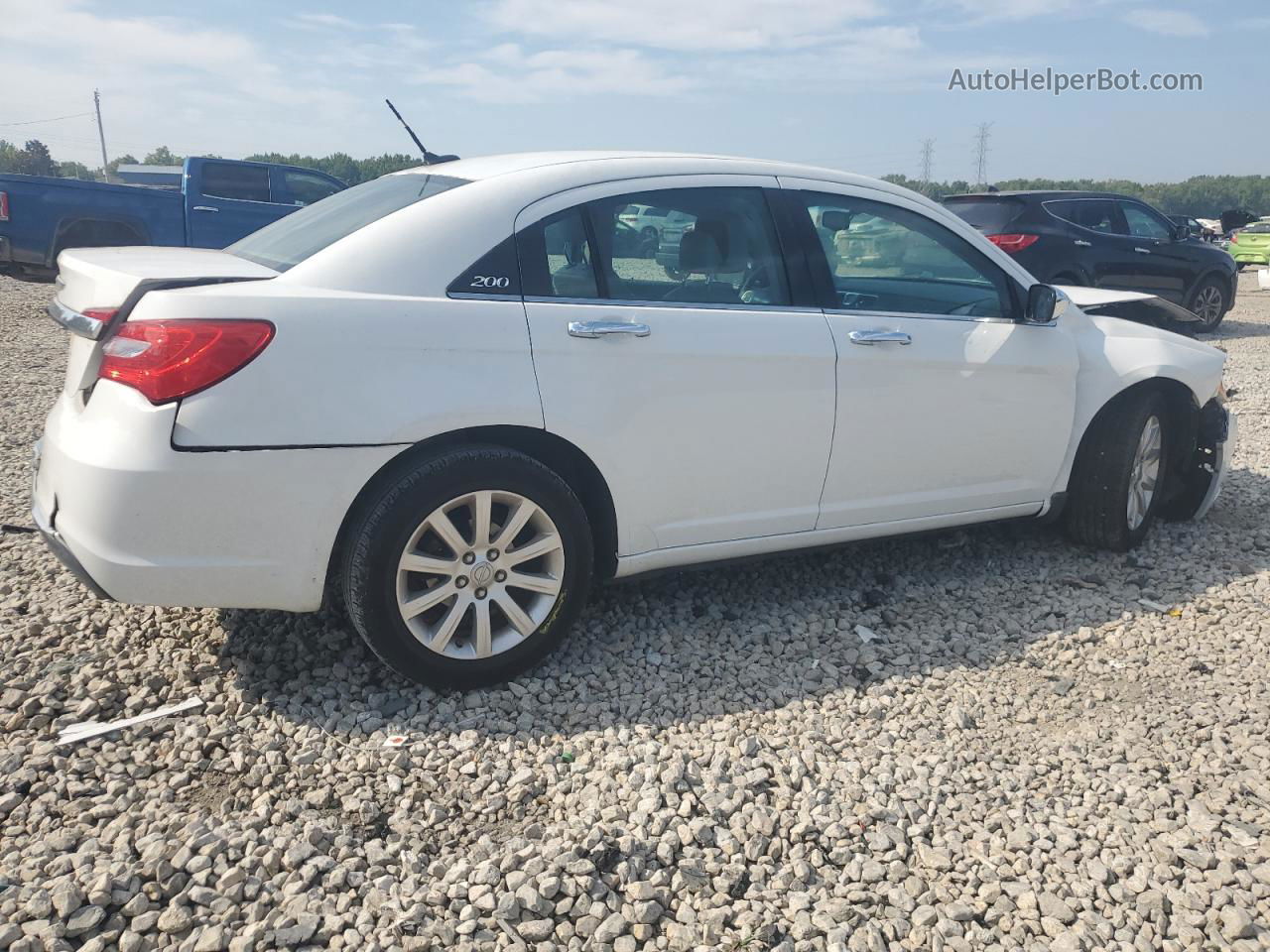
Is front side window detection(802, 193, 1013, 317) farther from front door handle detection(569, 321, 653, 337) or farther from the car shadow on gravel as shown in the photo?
the car shadow on gravel

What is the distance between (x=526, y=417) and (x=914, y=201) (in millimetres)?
2048

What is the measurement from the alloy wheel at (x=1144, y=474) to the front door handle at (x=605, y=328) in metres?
2.65

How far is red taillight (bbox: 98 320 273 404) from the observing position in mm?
2799

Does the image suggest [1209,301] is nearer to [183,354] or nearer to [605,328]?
[605,328]

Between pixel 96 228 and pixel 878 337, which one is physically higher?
pixel 96 228

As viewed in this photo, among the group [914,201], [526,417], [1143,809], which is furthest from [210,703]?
[914,201]

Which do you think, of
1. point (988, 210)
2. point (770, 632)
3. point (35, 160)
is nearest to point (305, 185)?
point (988, 210)

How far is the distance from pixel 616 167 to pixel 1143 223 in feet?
37.6

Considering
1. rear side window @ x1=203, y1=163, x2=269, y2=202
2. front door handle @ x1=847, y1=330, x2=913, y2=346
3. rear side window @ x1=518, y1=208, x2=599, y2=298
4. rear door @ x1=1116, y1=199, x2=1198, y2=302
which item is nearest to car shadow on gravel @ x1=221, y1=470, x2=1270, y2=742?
front door handle @ x1=847, y1=330, x2=913, y2=346

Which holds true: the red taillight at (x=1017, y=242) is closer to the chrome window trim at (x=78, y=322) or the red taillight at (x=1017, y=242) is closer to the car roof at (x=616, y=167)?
the car roof at (x=616, y=167)

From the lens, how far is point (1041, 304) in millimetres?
4258

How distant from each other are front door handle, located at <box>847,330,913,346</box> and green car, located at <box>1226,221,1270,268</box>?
28.1m

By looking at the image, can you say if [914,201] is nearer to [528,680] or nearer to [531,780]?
[528,680]

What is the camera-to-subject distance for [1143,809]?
2.89m
